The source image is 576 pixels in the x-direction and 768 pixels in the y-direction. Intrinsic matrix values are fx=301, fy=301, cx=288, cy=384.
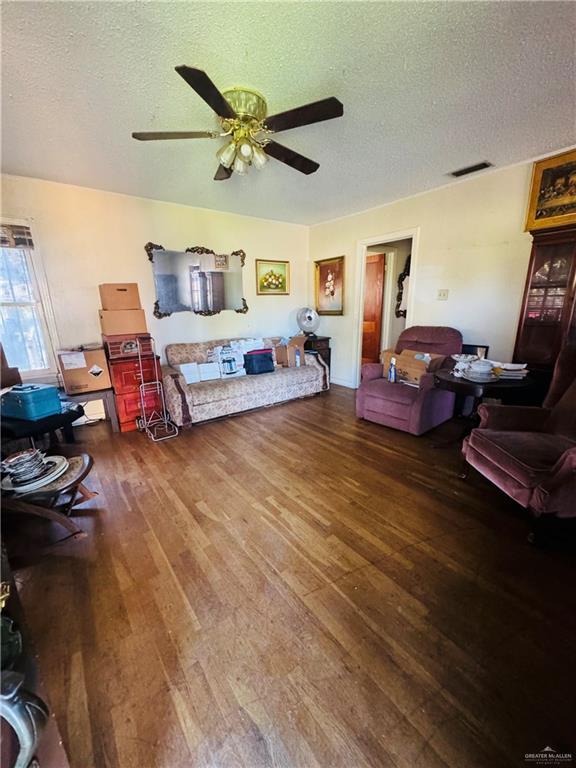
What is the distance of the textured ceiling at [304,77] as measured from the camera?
126 centimetres

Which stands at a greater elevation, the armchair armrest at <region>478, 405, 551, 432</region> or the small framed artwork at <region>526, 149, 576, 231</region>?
the small framed artwork at <region>526, 149, 576, 231</region>

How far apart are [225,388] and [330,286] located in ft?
8.01

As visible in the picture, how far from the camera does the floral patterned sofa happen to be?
3.20 meters

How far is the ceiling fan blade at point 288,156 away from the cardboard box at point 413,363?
74.5 inches

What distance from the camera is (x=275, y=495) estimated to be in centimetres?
210

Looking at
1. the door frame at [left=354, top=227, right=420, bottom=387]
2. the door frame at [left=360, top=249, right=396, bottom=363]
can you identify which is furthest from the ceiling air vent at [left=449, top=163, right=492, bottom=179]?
the door frame at [left=360, top=249, right=396, bottom=363]

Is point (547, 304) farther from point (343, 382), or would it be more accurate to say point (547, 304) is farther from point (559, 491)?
point (343, 382)

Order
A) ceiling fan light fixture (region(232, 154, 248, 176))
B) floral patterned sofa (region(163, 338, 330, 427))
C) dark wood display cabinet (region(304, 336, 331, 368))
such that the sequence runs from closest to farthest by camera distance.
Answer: ceiling fan light fixture (region(232, 154, 248, 176))
floral patterned sofa (region(163, 338, 330, 427))
dark wood display cabinet (region(304, 336, 331, 368))

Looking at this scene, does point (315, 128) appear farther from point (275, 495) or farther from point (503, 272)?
point (275, 495)

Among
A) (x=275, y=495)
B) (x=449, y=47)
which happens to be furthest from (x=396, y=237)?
(x=275, y=495)

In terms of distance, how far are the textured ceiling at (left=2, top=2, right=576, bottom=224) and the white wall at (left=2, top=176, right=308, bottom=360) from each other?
36 cm

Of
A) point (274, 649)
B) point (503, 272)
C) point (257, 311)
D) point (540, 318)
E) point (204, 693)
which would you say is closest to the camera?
point (204, 693)

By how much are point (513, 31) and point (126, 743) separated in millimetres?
3085

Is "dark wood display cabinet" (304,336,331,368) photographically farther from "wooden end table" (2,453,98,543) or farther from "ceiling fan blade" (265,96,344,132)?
"wooden end table" (2,453,98,543)
